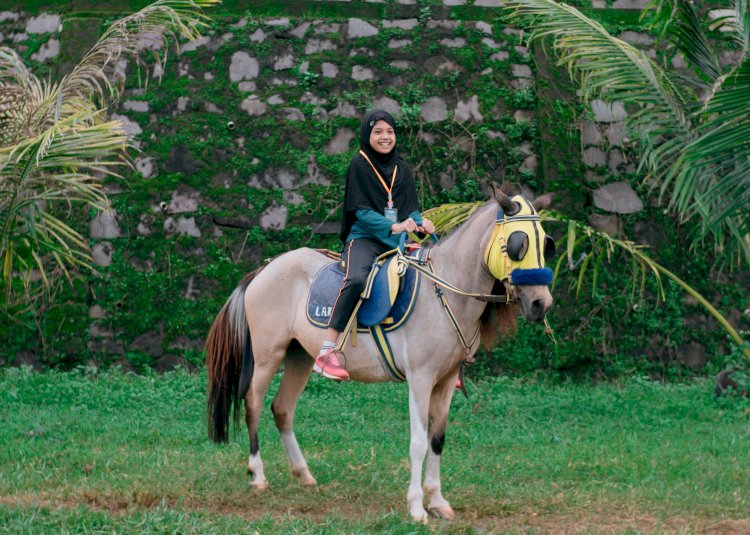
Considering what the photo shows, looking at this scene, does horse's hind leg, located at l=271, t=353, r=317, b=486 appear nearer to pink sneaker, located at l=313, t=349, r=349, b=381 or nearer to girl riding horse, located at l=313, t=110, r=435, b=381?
girl riding horse, located at l=313, t=110, r=435, b=381

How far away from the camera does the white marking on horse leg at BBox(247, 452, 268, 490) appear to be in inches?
259

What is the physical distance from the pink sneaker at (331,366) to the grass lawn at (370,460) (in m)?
0.84

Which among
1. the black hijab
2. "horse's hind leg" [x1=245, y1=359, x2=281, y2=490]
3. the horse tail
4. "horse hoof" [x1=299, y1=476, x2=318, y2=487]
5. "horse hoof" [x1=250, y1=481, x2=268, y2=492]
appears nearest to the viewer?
the black hijab

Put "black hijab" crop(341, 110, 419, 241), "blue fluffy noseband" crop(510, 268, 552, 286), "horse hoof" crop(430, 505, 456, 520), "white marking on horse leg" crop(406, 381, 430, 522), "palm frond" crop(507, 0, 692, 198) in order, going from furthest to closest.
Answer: "palm frond" crop(507, 0, 692, 198) < "black hijab" crop(341, 110, 419, 241) < "horse hoof" crop(430, 505, 456, 520) < "white marking on horse leg" crop(406, 381, 430, 522) < "blue fluffy noseband" crop(510, 268, 552, 286)

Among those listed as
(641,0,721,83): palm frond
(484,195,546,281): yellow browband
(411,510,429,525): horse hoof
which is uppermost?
(641,0,721,83): palm frond

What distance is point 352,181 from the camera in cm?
638

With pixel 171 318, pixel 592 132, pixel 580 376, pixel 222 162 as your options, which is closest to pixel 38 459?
pixel 171 318

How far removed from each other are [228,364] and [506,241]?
97.0 inches

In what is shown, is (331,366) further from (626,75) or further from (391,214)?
(626,75)

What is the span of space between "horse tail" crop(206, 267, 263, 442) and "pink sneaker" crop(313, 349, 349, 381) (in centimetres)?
100

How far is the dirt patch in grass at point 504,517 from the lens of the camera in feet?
18.8

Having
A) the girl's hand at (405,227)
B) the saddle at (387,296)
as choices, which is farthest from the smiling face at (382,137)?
the saddle at (387,296)

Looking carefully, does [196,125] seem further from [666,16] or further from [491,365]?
[666,16]

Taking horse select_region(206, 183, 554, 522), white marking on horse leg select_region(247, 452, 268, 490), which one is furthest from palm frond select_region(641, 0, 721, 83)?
white marking on horse leg select_region(247, 452, 268, 490)
